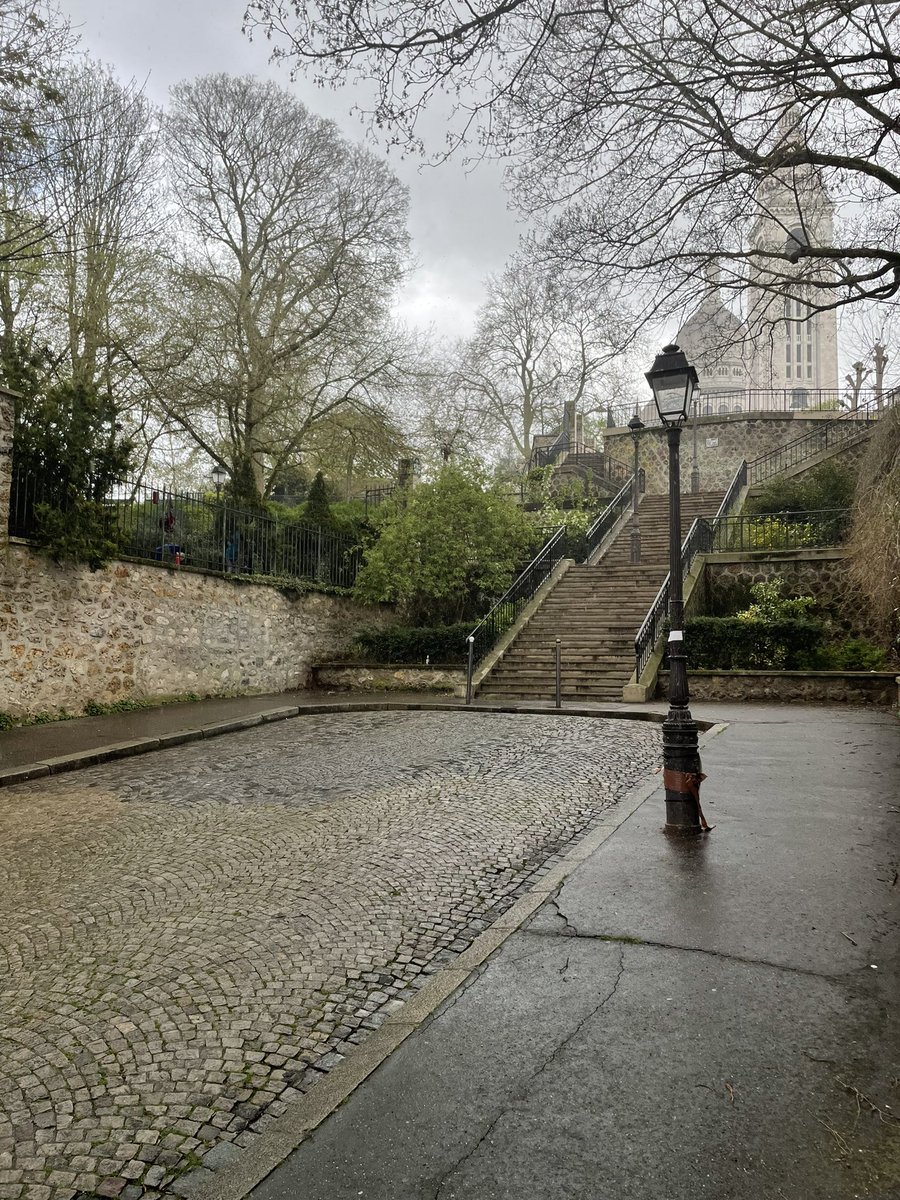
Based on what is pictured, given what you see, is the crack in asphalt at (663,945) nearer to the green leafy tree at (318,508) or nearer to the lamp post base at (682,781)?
the lamp post base at (682,781)

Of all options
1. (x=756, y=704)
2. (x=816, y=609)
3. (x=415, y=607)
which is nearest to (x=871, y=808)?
(x=756, y=704)

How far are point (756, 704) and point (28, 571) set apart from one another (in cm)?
1221

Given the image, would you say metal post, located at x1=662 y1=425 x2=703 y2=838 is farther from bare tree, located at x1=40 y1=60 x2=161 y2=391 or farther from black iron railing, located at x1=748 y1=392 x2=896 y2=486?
black iron railing, located at x1=748 y1=392 x2=896 y2=486

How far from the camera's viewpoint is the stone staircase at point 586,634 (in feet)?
50.9

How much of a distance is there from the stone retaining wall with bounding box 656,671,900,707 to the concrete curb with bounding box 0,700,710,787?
2755mm

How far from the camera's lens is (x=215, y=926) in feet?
12.9

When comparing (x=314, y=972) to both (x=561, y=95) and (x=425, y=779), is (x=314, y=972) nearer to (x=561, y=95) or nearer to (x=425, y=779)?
(x=425, y=779)

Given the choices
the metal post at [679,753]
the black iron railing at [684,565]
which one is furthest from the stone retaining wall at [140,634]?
the metal post at [679,753]

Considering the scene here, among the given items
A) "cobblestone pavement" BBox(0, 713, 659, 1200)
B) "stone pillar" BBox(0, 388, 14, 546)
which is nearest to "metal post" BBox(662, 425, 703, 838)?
"cobblestone pavement" BBox(0, 713, 659, 1200)

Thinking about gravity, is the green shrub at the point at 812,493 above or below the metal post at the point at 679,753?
Answer: above

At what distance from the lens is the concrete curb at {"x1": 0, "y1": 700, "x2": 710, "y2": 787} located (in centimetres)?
827

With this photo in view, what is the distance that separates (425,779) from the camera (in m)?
7.64

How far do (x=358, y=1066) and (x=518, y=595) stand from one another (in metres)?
17.0

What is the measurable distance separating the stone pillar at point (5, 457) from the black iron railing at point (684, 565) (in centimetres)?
1066
